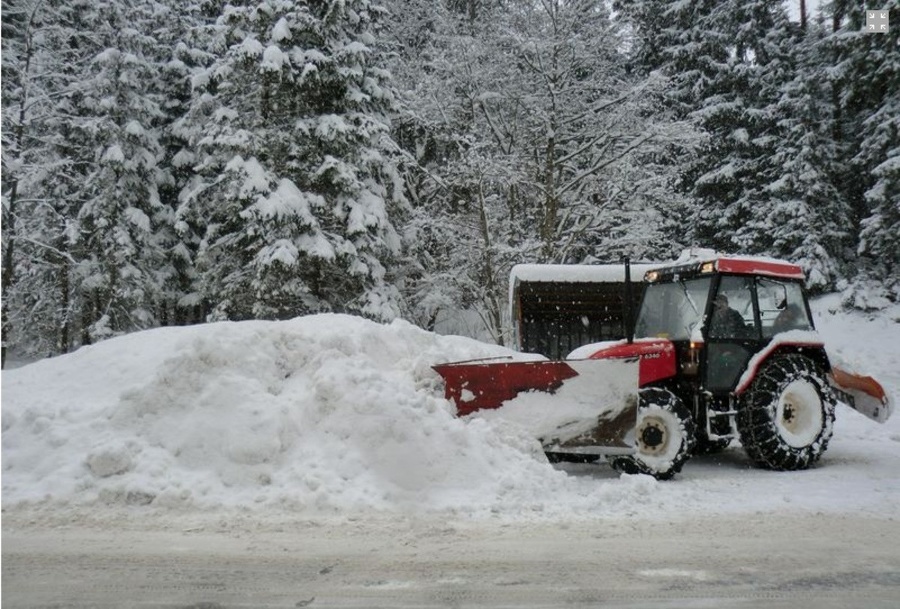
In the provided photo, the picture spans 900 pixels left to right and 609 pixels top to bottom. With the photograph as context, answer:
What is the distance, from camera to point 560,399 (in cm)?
632

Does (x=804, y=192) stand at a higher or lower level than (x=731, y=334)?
higher

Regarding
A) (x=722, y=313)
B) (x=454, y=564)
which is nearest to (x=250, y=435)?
(x=454, y=564)

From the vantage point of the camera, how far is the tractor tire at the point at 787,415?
6609 mm

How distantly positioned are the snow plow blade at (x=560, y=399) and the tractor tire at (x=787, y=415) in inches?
56.7

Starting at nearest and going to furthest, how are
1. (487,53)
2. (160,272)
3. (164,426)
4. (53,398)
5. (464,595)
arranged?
(464,595), (164,426), (53,398), (487,53), (160,272)

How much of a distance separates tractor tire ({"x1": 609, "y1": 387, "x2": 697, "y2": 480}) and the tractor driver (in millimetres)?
1053

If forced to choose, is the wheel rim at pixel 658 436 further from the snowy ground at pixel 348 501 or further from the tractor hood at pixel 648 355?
the tractor hood at pixel 648 355

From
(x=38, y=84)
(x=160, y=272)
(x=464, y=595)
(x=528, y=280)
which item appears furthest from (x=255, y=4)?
(x=464, y=595)

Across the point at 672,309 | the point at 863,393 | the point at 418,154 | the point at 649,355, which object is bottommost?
the point at 863,393

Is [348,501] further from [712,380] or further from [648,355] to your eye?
[712,380]

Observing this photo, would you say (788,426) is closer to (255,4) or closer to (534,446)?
(534,446)

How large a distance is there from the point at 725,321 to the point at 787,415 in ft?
3.92

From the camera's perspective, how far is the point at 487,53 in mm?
17844

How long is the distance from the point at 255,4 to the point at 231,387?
1449 centimetres
